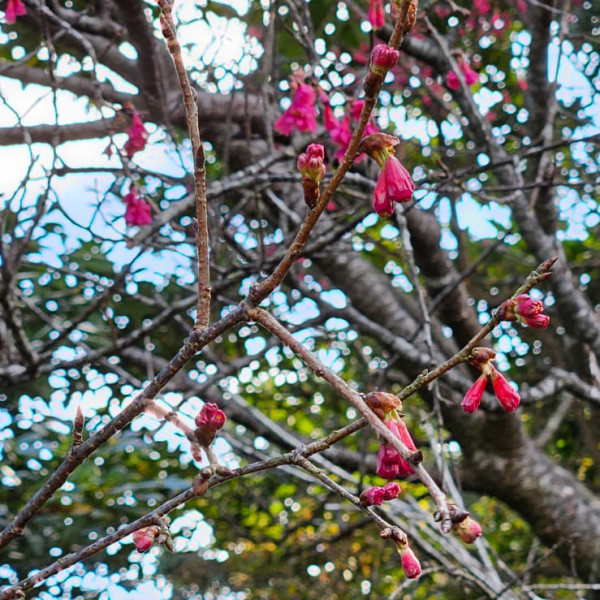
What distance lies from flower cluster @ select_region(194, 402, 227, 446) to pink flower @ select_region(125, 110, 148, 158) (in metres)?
1.68

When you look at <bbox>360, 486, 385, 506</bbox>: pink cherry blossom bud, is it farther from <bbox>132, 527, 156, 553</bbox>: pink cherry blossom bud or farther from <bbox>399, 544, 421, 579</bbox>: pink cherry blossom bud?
<bbox>132, 527, 156, 553</bbox>: pink cherry blossom bud

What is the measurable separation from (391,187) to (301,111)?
1.50 m

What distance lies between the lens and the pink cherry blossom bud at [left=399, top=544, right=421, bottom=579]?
0.75 meters

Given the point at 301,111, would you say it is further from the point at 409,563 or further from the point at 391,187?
the point at 409,563

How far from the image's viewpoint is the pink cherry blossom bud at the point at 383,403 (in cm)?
80

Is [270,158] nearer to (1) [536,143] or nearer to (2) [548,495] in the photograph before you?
(1) [536,143]

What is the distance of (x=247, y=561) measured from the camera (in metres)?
4.30

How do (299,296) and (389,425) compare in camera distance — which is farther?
(299,296)

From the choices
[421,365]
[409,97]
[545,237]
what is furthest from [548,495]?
[409,97]

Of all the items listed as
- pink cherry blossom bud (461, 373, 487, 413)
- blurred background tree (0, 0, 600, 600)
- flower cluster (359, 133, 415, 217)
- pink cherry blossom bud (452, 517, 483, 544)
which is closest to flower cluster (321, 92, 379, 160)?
blurred background tree (0, 0, 600, 600)

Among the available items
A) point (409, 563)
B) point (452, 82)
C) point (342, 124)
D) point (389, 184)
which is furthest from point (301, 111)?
point (409, 563)

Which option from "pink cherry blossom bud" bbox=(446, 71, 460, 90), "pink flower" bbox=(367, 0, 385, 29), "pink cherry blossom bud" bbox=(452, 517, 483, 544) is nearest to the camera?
"pink cherry blossom bud" bbox=(452, 517, 483, 544)

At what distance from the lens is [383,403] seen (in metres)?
0.80

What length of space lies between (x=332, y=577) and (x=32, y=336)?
2291mm
